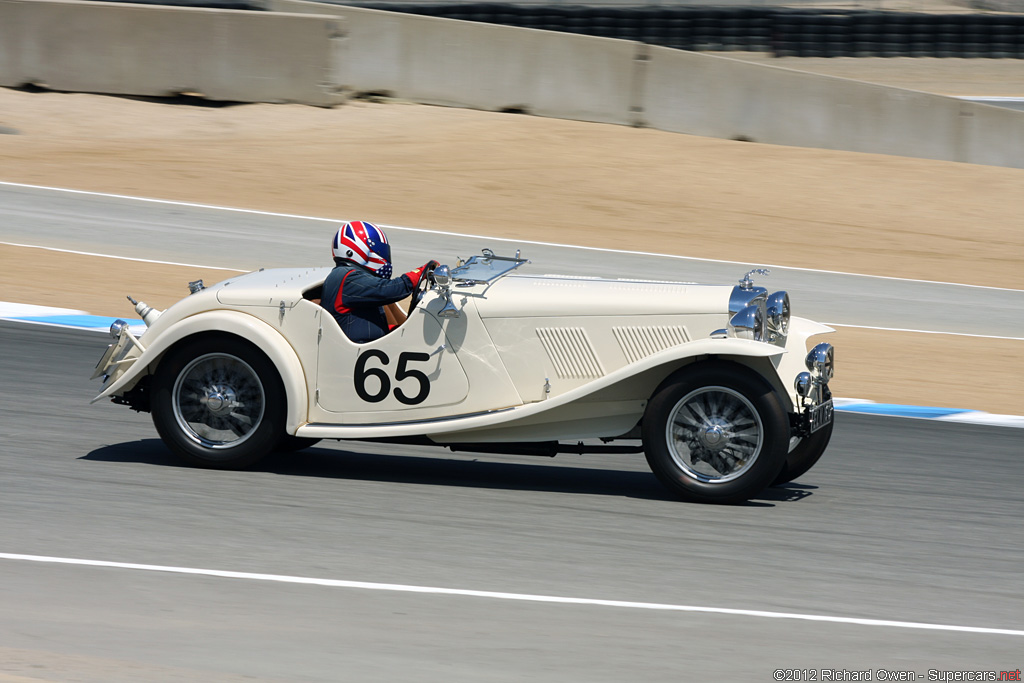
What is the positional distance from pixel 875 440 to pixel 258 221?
9.96 metres

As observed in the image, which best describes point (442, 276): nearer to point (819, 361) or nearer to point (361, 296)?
point (361, 296)

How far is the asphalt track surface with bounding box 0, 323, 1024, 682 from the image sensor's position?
434cm

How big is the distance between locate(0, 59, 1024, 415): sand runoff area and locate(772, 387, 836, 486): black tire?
620 centimetres

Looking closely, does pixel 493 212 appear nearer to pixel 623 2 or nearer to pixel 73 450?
pixel 73 450

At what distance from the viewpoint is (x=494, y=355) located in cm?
654

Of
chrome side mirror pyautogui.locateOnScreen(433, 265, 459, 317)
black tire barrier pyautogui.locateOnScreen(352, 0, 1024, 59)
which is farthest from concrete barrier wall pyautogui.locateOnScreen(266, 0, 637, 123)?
chrome side mirror pyautogui.locateOnScreen(433, 265, 459, 317)

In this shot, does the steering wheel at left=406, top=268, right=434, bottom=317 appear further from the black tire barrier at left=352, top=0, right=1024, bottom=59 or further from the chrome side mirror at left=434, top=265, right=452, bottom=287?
the black tire barrier at left=352, top=0, right=1024, bottom=59

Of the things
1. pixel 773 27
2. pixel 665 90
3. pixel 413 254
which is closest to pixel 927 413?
pixel 413 254

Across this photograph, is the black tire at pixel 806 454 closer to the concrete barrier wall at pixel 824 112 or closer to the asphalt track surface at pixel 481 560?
the asphalt track surface at pixel 481 560

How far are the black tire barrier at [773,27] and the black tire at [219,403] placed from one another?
19760 millimetres

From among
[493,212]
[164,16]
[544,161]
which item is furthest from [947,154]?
A: [164,16]

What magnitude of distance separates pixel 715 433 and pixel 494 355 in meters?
1.23

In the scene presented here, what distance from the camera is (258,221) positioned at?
53.2 feet

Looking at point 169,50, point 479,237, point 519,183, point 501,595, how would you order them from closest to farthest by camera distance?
point 501,595 → point 479,237 → point 519,183 → point 169,50
